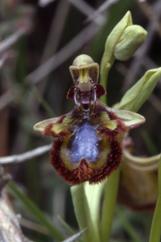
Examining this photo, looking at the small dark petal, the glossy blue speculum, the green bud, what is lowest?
the glossy blue speculum

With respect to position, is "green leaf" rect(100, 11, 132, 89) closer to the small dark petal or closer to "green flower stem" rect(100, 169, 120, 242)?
the small dark petal

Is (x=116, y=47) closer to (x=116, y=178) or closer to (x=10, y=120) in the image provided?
(x=116, y=178)

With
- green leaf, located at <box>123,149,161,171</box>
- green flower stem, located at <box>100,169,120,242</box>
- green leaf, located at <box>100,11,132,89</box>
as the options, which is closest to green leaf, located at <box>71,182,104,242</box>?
green flower stem, located at <box>100,169,120,242</box>

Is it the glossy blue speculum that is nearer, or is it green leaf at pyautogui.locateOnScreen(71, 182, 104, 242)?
the glossy blue speculum

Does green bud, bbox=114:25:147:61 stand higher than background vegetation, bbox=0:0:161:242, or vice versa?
green bud, bbox=114:25:147:61

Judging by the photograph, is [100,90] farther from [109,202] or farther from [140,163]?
[140,163]

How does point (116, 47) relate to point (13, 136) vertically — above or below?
above

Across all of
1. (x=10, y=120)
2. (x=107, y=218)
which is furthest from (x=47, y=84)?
(x=107, y=218)
